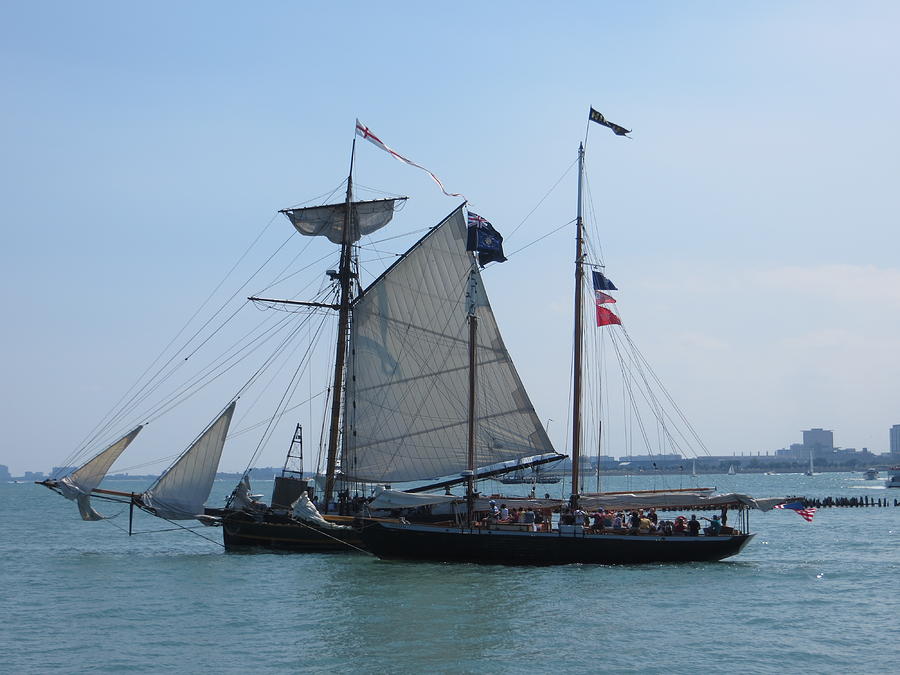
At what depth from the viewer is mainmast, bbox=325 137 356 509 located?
58500 millimetres

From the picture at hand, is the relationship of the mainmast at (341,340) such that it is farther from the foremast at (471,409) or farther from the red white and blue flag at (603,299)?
the red white and blue flag at (603,299)

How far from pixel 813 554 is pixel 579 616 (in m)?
28.7

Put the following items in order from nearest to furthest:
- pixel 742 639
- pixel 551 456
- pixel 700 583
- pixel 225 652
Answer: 1. pixel 225 652
2. pixel 742 639
3. pixel 700 583
4. pixel 551 456

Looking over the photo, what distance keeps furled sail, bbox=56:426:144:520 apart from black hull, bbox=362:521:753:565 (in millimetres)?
13836

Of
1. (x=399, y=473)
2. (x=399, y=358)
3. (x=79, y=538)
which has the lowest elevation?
(x=79, y=538)

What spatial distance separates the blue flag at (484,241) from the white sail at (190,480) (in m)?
15.4

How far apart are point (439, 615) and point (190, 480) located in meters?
22.2

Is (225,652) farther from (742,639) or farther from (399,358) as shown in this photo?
(399,358)

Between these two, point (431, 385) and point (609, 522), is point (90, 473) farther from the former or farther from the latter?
point (609, 522)

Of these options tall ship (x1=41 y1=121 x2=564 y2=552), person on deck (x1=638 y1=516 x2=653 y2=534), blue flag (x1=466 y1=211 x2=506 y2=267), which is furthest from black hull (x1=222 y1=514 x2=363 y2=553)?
blue flag (x1=466 y1=211 x2=506 y2=267)

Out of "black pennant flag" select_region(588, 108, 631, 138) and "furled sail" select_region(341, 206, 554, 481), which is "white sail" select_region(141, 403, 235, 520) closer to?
"furled sail" select_region(341, 206, 554, 481)

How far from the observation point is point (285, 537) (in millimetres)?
55531

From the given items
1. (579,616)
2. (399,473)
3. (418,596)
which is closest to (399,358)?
(399,473)

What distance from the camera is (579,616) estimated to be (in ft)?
117
